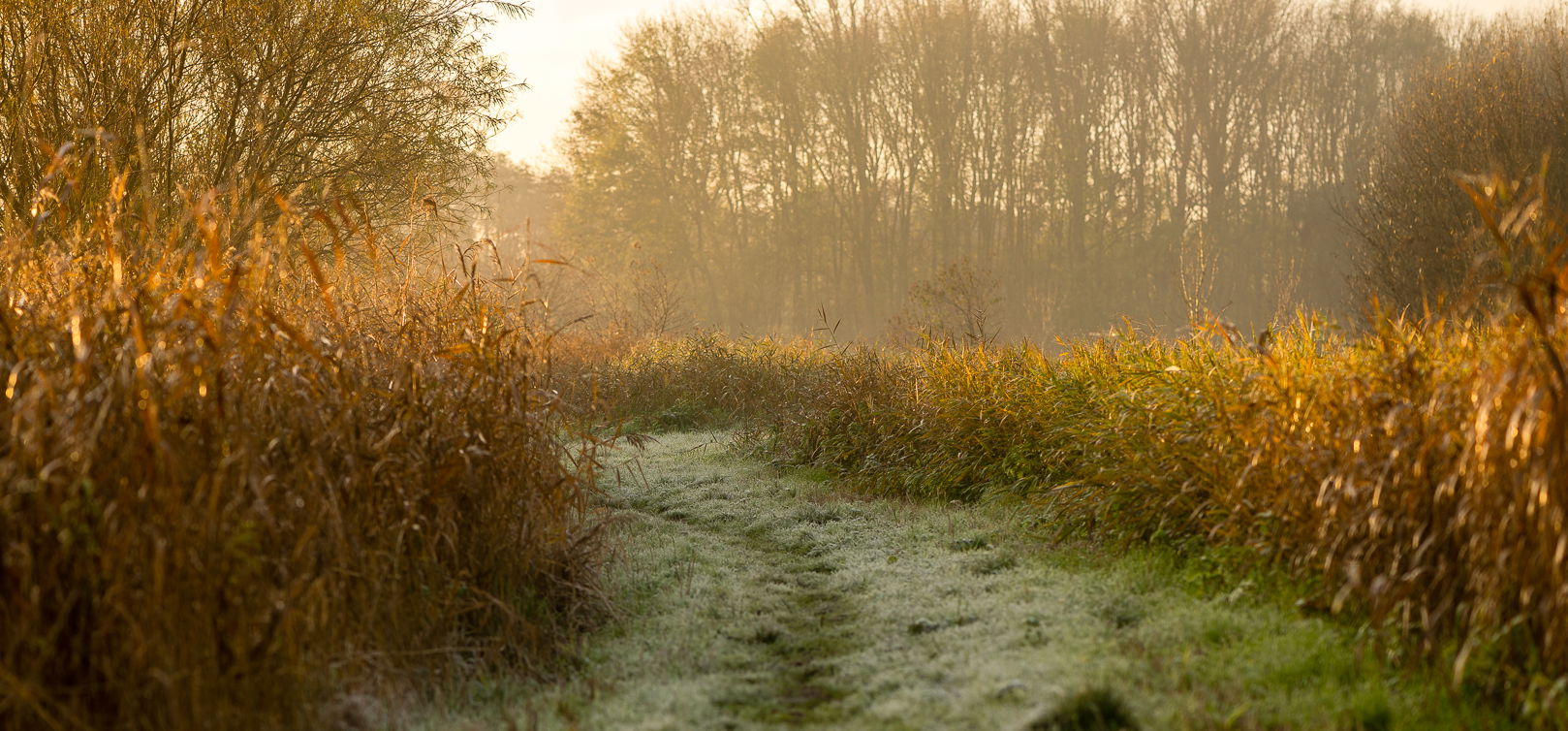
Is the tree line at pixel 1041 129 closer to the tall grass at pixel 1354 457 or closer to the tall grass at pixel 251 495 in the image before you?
the tall grass at pixel 1354 457

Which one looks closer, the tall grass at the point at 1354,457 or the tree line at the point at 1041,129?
the tall grass at the point at 1354,457

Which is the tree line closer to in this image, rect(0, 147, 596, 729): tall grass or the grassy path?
the grassy path

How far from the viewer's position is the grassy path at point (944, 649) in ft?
10.9

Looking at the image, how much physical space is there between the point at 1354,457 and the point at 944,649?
1.77m

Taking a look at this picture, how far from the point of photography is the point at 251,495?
11.5 ft

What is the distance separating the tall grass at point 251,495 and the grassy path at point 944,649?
505 mm

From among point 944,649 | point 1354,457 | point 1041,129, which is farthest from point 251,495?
point 1041,129

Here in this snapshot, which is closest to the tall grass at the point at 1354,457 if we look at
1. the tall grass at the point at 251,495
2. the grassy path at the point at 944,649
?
the grassy path at the point at 944,649

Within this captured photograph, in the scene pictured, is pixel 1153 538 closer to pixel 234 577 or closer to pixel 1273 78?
pixel 234 577

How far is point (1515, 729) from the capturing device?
3.01 m

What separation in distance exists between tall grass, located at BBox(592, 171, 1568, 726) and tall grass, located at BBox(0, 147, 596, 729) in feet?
10.0

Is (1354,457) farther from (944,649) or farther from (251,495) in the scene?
(251,495)

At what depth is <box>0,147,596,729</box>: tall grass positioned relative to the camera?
2.90 meters

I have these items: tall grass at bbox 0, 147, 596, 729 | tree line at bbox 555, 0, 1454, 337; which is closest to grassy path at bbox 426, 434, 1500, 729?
tall grass at bbox 0, 147, 596, 729
